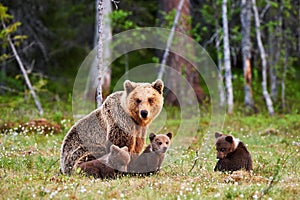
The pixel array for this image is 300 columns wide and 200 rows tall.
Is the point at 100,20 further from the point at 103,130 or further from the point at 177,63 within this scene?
the point at 177,63

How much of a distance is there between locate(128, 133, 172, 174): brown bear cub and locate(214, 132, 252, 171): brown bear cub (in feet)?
3.05

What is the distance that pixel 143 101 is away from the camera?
8039mm

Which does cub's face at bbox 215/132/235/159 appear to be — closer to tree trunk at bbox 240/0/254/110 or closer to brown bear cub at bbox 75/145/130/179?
brown bear cub at bbox 75/145/130/179

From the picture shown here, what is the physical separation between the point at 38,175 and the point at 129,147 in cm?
146

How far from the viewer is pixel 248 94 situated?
21.4 m

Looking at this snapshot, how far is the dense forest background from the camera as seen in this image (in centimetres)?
2220

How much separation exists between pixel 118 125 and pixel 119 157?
592 millimetres

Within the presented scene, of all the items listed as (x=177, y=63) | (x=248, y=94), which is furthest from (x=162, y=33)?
(x=248, y=94)

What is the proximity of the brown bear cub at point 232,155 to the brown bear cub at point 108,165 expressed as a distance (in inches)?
64.8

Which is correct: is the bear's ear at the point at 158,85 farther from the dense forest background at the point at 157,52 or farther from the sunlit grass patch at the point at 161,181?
the dense forest background at the point at 157,52

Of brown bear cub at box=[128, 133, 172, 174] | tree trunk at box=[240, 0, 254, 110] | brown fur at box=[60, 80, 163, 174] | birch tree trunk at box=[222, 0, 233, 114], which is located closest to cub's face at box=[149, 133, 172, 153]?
brown bear cub at box=[128, 133, 172, 174]

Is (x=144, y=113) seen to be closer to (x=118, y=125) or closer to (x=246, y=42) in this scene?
(x=118, y=125)

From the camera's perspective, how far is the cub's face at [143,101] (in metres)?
8.04

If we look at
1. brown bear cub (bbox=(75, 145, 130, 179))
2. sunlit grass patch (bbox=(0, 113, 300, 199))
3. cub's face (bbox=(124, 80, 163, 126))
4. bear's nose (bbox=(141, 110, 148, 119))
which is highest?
cub's face (bbox=(124, 80, 163, 126))
